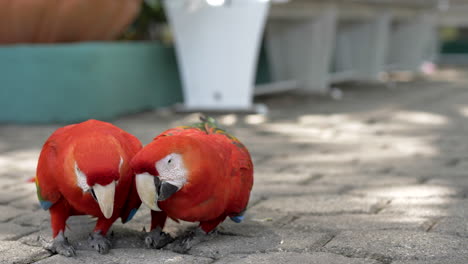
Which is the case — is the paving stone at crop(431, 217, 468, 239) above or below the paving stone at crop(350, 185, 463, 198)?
above

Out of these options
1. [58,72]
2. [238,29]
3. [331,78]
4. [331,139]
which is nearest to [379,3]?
[331,78]

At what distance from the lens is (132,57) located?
187 inches

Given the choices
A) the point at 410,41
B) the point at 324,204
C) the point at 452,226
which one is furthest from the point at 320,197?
the point at 410,41

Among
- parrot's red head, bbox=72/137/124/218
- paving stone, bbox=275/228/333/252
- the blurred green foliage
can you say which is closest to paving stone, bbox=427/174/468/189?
paving stone, bbox=275/228/333/252

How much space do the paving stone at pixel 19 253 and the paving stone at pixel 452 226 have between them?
1188 millimetres

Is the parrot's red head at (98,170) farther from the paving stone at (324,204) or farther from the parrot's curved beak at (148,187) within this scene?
the paving stone at (324,204)

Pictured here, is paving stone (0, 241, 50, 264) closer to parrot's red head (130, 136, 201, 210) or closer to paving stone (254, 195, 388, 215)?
parrot's red head (130, 136, 201, 210)

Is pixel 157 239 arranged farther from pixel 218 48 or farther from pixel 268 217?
pixel 218 48

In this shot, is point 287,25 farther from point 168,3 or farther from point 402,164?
point 402,164

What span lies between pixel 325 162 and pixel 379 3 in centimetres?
399

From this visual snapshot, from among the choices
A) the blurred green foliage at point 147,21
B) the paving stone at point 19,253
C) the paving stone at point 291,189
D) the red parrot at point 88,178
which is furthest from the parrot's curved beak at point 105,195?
the blurred green foliage at point 147,21

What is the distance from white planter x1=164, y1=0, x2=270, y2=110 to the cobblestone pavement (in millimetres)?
276

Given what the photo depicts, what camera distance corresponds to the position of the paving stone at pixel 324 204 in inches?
→ 84.1

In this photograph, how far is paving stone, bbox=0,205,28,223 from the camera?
6.99 ft
